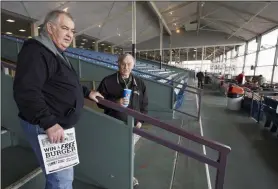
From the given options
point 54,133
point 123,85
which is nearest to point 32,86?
point 54,133

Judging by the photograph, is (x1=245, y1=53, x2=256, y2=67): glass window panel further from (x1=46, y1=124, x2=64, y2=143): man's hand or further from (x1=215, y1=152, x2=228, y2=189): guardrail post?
(x1=46, y1=124, x2=64, y2=143): man's hand

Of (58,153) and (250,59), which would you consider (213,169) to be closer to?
(58,153)

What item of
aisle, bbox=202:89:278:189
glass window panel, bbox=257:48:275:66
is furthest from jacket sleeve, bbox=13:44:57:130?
glass window panel, bbox=257:48:275:66

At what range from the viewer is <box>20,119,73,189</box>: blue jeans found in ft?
3.96

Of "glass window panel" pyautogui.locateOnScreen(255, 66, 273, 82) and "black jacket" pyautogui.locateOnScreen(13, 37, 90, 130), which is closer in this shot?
"black jacket" pyautogui.locateOnScreen(13, 37, 90, 130)

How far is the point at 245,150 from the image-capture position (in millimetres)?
3586

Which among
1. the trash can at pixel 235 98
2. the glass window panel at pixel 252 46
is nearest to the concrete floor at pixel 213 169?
the trash can at pixel 235 98

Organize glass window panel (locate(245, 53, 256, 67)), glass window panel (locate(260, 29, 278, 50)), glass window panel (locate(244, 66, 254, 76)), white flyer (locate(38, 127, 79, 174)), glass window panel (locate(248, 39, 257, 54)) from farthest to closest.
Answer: glass window panel (locate(244, 66, 254, 76)), glass window panel (locate(245, 53, 256, 67)), glass window panel (locate(248, 39, 257, 54)), glass window panel (locate(260, 29, 278, 50)), white flyer (locate(38, 127, 79, 174))

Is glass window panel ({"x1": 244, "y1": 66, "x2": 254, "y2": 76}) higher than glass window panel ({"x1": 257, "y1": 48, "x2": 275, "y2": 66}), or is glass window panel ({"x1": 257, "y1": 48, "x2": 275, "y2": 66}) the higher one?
glass window panel ({"x1": 257, "y1": 48, "x2": 275, "y2": 66})

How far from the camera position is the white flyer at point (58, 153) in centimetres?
120

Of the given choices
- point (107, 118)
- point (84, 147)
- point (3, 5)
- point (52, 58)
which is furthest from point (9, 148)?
point (3, 5)

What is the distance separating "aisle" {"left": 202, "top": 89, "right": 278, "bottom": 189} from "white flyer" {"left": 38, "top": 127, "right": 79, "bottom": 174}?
1982 millimetres

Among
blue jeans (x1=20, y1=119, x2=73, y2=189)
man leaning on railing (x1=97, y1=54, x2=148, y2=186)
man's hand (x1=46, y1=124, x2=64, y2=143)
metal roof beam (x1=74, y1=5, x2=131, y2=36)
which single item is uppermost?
metal roof beam (x1=74, y1=5, x2=131, y2=36)

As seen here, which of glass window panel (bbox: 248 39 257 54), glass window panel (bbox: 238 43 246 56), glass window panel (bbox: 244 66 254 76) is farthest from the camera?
glass window panel (bbox: 238 43 246 56)
